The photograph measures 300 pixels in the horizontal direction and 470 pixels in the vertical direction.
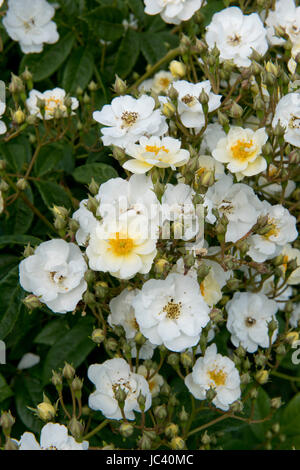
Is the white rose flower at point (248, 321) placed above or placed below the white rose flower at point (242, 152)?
below

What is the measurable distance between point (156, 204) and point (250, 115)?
21.9 inches

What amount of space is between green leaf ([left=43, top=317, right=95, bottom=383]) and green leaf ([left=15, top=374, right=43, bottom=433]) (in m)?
0.13

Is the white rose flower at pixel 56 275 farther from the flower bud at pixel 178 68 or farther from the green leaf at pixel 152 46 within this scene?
the green leaf at pixel 152 46

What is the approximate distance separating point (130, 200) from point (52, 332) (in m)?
0.47

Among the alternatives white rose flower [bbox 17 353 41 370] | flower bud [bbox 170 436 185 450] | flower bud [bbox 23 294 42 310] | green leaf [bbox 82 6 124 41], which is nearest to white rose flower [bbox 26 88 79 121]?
green leaf [bbox 82 6 124 41]

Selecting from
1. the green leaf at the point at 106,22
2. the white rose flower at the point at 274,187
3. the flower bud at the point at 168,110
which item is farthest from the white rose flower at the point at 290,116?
the green leaf at the point at 106,22

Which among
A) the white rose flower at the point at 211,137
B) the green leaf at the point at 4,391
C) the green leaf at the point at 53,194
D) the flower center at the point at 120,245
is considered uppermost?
the flower center at the point at 120,245

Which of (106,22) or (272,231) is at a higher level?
(106,22)

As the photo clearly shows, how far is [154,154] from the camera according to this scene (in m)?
1.46

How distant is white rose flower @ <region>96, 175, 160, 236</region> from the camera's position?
1413 millimetres

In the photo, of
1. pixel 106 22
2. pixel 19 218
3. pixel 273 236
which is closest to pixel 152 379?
pixel 273 236

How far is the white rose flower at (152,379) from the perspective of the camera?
1.52 m

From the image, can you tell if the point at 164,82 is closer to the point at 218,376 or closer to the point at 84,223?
the point at 84,223

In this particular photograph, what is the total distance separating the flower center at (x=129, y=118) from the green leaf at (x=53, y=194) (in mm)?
287
